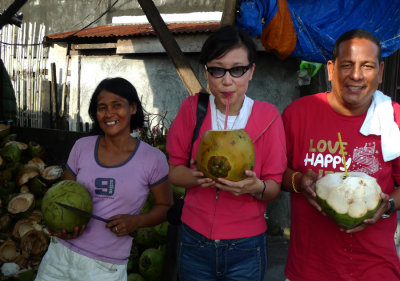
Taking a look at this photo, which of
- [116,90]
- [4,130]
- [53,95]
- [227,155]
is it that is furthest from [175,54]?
[53,95]

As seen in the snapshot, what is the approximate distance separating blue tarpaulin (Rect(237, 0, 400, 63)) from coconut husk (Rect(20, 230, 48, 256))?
2947mm

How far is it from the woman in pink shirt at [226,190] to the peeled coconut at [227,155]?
0.33 feet

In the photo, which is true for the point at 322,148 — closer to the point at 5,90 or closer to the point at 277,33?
the point at 277,33

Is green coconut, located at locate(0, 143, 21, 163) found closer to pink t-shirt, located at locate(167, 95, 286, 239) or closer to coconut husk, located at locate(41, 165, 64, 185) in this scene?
coconut husk, located at locate(41, 165, 64, 185)

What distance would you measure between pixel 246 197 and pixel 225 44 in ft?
2.18

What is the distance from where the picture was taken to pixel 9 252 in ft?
10.5

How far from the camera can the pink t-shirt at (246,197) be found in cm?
159

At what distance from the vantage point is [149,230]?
298cm

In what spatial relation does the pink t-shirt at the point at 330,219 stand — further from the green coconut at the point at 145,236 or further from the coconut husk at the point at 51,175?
the coconut husk at the point at 51,175

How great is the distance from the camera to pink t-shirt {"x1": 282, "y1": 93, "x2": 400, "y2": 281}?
5.39 ft

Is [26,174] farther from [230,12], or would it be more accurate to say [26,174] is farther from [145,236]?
[230,12]

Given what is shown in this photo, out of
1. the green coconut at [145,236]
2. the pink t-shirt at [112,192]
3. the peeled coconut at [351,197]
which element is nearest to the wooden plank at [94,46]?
the green coconut at [145,236]

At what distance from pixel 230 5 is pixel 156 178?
5.73 ft

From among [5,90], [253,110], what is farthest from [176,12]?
[253,110]
